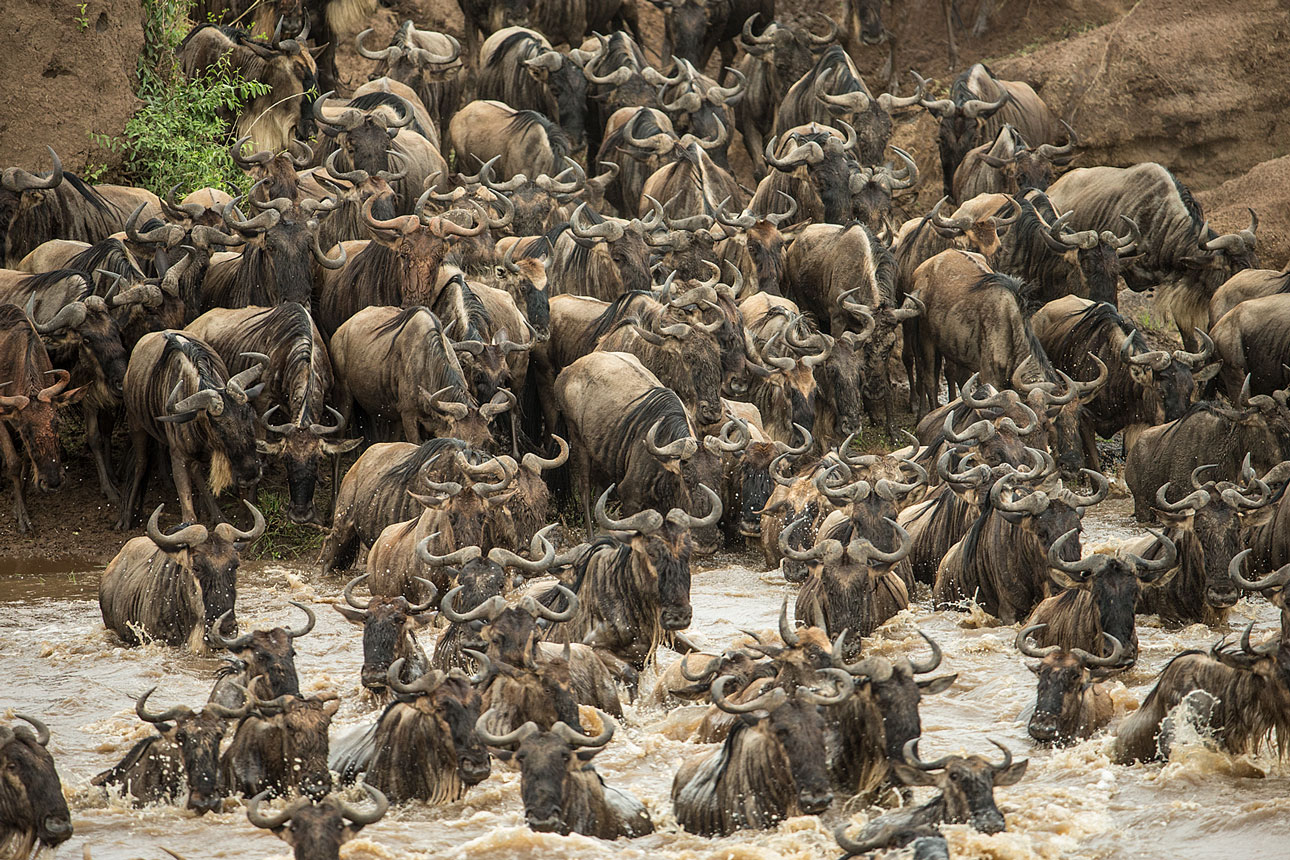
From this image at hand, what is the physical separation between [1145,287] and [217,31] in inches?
374

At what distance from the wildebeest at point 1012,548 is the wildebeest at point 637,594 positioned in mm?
2136

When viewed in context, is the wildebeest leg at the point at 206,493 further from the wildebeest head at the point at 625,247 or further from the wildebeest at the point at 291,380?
the wildebeest head at the point at 625,247

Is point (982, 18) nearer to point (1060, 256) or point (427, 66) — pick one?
point (1060, 256)

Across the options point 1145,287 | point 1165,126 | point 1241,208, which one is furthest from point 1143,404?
point 1165,126

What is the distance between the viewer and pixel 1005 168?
1672 cm

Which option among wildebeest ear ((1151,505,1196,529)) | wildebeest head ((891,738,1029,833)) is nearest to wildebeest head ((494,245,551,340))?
wildebeest ear ((1151,505,1196,529))

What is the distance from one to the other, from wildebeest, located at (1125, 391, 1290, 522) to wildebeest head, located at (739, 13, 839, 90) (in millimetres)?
8033

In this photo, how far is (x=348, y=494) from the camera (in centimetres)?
1133

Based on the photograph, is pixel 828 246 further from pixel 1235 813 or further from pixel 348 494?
pixel 1235 813

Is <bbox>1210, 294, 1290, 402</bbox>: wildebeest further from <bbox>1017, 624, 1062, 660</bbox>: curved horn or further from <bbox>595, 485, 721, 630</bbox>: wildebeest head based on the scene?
<bbox>595, 485, 721, 630</bbox>: wildebeest head

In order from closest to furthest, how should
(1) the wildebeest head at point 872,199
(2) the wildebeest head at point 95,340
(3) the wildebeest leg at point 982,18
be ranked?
(2) the wildebeest head at point 95,340 < (1) the wildebeest head at point 872,199 < (3) the wildebeest leg at point 982,18

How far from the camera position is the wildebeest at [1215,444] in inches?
489

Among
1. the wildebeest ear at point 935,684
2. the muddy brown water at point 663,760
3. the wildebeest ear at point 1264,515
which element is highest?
the wildebeest ear at point 1264,515

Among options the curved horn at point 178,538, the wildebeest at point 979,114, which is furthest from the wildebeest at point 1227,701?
the wildebeest at point 979,114
